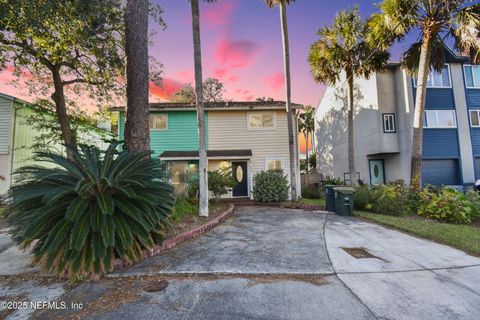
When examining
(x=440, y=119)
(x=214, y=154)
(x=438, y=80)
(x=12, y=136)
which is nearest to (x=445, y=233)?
(x=214, y=154)

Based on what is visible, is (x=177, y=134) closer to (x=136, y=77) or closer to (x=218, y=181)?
(x=218, y=181)

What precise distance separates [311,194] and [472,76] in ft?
42.8

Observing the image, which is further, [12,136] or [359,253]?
Answer: [12,136]

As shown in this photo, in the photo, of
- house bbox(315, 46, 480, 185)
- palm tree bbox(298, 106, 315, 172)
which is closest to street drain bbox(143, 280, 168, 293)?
house bbox(315, 46, 480, 185)

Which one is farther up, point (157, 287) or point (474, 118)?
point (474, 118)

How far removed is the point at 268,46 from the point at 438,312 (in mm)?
12729

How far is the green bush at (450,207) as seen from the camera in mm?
7941

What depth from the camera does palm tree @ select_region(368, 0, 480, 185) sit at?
31.0 feet

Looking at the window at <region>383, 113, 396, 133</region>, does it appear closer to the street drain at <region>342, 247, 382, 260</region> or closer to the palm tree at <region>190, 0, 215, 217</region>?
the street drain at <region>342, 247, 382, 260</region>

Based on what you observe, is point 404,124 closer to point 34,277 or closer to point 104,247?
point 104,247

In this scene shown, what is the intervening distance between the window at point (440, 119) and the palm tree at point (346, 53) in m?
4.43

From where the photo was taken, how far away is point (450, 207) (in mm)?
8094

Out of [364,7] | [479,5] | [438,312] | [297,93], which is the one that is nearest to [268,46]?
[297,93]

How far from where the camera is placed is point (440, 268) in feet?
13.1
